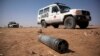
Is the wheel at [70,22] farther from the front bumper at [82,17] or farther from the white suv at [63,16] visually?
the front bumper at [82,17]

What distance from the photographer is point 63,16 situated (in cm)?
1077

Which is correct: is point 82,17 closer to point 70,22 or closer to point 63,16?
point 70,22

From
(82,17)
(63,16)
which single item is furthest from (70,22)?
(63,16)

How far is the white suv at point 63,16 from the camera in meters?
9.80

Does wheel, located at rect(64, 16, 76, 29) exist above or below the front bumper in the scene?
below

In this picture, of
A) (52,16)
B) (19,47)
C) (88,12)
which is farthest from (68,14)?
(19,47)

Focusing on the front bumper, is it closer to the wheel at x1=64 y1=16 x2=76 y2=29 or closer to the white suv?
the white suv

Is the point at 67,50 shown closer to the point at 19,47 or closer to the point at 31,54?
the point at 31,54

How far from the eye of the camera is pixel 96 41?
642 centimetres

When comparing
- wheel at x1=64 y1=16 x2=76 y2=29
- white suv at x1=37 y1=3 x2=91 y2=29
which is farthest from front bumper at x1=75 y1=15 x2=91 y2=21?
wheel at x1=64 y1=16 x2=76 y2=29

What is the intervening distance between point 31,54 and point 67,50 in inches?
51.2

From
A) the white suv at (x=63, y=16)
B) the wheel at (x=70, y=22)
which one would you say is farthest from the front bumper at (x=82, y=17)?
the wheel at (x=70, y=22)

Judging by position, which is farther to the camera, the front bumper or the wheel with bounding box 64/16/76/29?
the wheel with bounding box 64/16/76/29

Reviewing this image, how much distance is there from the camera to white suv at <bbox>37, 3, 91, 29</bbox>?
980cm
